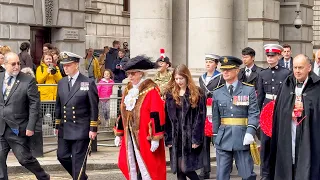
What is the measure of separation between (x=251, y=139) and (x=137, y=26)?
9.12m

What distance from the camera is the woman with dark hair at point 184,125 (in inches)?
422

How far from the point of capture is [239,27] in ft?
64.4

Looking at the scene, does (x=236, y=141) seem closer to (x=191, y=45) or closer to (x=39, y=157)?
(x=39, y=157)

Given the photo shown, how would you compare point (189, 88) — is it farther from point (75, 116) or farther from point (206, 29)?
point (206, 29)

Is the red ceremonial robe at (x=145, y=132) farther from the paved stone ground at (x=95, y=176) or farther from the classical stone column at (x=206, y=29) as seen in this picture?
the classical stone column at (x=206, y=29)

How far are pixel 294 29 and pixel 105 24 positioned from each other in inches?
573

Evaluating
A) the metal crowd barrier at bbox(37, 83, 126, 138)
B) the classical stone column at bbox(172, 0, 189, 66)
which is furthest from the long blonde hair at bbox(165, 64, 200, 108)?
the classical stone column at bbox(172, 0, 189, 66)

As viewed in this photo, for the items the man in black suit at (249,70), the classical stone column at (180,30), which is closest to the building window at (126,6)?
the classical stone column at (180,30)

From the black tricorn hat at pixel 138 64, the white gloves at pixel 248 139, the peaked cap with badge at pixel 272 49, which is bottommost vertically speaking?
the white gloves at pixel 248 139

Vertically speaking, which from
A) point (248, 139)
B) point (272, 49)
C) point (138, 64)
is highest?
point (272, 49)

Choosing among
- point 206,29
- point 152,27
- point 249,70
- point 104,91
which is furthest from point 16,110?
point 206,29

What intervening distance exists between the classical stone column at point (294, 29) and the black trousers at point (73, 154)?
14.8 m

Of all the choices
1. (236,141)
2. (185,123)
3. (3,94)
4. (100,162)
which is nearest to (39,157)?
(100,162)

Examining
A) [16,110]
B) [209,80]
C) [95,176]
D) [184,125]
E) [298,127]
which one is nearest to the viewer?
[298,127]
